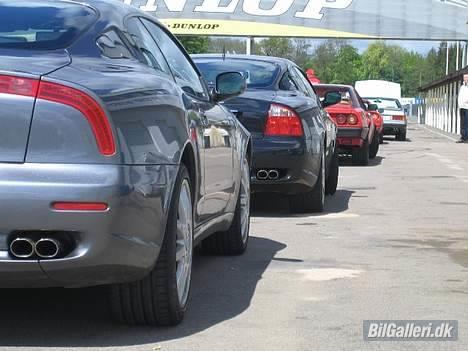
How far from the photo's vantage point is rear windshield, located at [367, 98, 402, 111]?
34281 mm

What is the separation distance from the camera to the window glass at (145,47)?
534 centimetres

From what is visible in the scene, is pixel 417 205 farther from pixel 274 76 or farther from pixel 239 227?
pixel 239 227

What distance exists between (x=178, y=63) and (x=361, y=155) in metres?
12.1


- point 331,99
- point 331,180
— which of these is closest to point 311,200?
point 331,180

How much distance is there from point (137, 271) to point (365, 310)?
1.50 meters

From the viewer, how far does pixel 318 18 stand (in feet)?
169

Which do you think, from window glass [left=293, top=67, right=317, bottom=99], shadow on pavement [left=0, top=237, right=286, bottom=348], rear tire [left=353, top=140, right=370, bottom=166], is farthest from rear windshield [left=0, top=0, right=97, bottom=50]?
rear tire [left=353, top=140, right=370, bottom=166]

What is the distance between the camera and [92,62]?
472cm

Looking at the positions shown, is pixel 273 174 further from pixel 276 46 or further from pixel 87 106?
pixel 276 46

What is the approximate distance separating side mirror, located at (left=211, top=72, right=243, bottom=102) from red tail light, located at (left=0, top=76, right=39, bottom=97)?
239 centimetres

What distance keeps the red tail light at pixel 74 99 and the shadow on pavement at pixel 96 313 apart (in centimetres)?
95

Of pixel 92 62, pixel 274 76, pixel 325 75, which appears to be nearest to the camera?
pixel 92 62

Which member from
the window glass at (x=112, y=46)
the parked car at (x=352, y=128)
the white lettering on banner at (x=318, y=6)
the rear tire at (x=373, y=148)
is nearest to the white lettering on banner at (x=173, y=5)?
the white lettering on banner at (x=318, y=6)

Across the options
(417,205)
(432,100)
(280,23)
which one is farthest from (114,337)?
(432,100)
